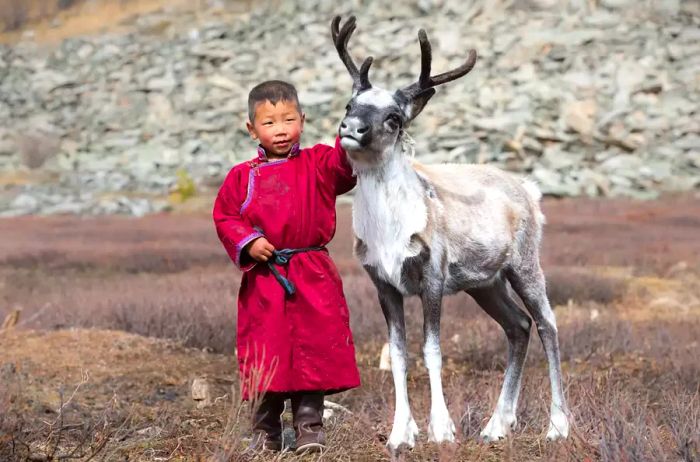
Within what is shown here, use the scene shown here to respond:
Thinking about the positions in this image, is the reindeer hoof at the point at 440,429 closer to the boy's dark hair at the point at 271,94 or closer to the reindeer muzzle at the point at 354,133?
the reindeer muzzle at the point at 354,133

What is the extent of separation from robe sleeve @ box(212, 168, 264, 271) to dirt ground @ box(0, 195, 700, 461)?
0.84m

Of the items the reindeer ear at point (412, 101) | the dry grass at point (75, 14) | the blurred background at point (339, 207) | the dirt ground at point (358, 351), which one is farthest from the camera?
the dry grass at point (75, 14)

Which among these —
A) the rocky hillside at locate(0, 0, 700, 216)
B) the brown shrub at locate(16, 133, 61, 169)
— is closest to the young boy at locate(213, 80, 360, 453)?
the rocky hillside at locate(0, 0, 700, 216)

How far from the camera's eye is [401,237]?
17.5 ft

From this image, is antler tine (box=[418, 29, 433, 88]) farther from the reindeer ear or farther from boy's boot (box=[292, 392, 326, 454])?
boy's boot (box=[292, 392, 326, 454])

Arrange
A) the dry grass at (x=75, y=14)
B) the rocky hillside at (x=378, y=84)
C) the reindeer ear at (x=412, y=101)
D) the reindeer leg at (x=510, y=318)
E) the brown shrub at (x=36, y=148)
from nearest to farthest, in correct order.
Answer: the reindeer ear at (x=412, y=101), the reindeer leg at (x=510, y=318), the rocky hillside at (x=378, y=84), the brown shrub at (x=36, y=148), the dry grass at (x=75, y=14)

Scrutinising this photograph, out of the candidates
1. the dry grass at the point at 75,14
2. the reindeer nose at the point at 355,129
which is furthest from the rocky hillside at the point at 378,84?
the reindeer nose at the point at 355,129

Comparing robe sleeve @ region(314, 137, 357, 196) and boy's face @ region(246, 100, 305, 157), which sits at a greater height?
boy's face @ region(246, 100, 305, 157)

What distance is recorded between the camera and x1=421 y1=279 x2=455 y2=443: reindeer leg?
532 centimetres

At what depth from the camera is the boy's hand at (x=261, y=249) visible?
5133mm

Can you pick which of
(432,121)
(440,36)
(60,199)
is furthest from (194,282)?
(440,36)

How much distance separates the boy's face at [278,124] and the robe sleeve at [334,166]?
0.54ft

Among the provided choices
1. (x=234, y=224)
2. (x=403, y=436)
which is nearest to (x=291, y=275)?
(x=234, y=224)

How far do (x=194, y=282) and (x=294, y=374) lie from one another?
8.72 metres
